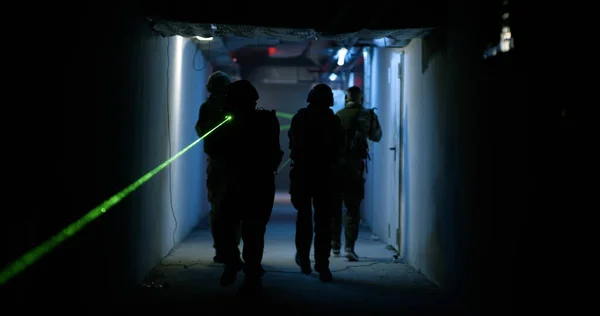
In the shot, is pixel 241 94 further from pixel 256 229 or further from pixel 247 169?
pixel 256 229

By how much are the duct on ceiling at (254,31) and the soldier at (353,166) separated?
4.70 ft

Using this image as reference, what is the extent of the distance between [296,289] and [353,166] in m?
2.29

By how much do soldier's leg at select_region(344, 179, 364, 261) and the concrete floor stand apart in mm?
183

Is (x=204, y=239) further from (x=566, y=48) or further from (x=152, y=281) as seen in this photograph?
(x=566, y=48)

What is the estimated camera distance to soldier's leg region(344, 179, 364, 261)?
7641 mm

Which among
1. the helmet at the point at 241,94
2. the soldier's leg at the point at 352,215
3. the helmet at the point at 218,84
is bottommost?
the soldier's leg at the point at 352,215

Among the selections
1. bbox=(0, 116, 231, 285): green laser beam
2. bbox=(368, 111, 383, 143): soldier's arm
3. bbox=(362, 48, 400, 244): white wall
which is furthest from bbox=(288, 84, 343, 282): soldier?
bbox=(362, 48, 400, 244): white wall

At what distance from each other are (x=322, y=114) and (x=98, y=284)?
2.84 m

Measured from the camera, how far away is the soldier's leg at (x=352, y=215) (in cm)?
764

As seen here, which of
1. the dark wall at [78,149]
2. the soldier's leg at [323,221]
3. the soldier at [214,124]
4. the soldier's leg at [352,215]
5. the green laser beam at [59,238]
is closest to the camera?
the green laser beam at [59,238]

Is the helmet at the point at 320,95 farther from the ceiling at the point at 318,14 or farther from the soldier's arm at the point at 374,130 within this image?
the soldier's arm at the point at 374,130

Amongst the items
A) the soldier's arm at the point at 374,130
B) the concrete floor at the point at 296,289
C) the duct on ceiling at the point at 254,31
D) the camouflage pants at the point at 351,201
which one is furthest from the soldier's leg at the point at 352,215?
the duct on ceiling at the point at 254,31

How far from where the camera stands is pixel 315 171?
21.3ft

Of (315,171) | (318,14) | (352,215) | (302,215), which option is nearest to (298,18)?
(318,14)
